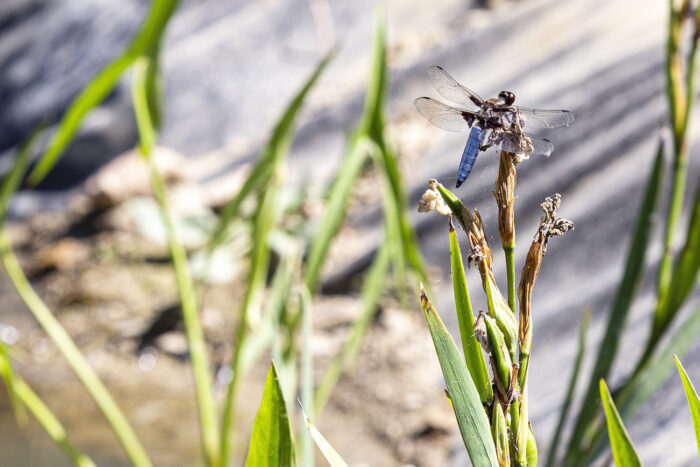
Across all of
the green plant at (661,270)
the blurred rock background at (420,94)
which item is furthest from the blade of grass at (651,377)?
the blurred rock background at (420,94)

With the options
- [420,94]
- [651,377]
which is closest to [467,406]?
[651,377]

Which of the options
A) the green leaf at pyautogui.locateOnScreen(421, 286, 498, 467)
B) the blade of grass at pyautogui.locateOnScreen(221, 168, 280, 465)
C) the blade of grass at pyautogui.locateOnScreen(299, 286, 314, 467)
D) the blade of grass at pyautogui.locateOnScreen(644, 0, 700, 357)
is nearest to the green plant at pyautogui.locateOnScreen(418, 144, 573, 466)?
the green leaf at pyautogui.locateOnScreen(421, 286, 498, 467)

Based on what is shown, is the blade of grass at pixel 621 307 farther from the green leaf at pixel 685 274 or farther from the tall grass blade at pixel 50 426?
the tall grass blade at pixel 50 426

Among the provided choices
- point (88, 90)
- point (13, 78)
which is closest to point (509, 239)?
point (88, 90)

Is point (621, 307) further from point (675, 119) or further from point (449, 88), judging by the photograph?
point (449, 88)

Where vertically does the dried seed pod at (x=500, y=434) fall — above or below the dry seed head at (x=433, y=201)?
below

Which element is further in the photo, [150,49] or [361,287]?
[361,287]

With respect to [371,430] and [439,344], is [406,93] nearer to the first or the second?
[371,430]
